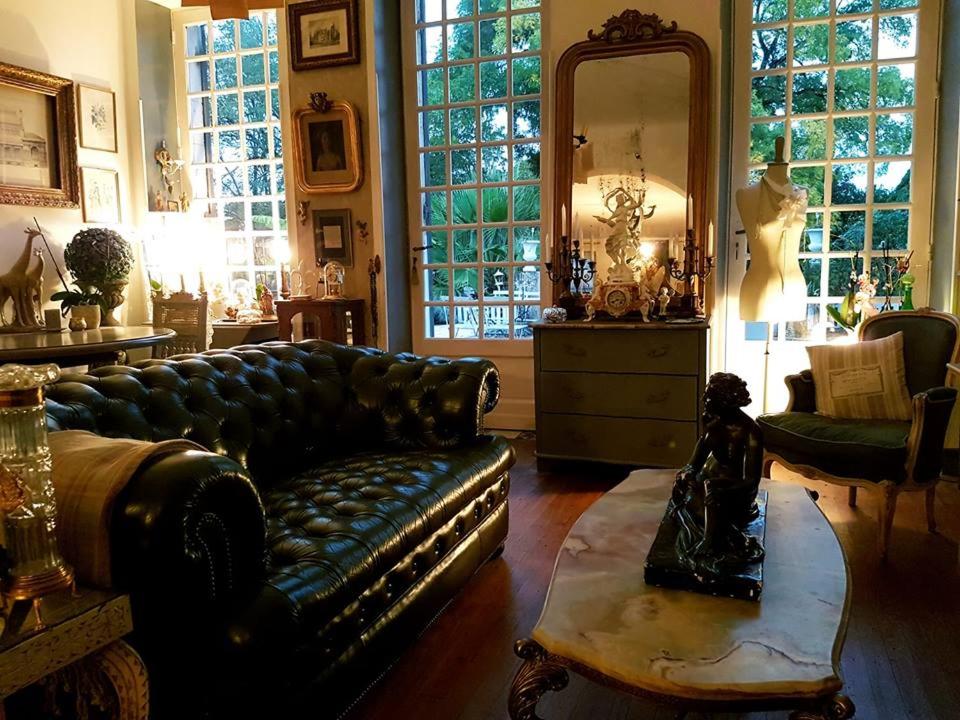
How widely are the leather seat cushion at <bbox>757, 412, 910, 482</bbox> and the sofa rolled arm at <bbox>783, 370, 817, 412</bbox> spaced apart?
9 cm

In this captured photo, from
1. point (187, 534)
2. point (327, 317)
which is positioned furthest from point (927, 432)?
point (327, 317)

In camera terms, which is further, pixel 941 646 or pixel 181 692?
pixel 941 646

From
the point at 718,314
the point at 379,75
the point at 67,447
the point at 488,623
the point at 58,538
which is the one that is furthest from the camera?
the point at 379,75

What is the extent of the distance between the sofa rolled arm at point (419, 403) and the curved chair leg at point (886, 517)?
1484mm

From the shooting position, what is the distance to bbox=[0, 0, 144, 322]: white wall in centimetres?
445

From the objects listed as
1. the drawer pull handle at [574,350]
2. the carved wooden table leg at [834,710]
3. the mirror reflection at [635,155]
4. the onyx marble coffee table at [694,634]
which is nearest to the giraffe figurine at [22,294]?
the drawer pull handle at [574,350]

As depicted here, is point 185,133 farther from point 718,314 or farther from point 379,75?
point 718,314

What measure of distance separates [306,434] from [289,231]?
275cm

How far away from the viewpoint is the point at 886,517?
2.63 metres

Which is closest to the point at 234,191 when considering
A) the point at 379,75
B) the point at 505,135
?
the point at 379,75

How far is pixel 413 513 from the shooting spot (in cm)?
203

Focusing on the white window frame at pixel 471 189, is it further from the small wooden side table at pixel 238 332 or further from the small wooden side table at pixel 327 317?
the small wooden side table at pixel 238 332

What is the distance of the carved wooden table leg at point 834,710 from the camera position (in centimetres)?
119

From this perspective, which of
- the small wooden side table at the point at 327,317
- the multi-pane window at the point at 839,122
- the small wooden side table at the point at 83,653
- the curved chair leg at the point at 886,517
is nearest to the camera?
the small wooden side table at the point at 83,653
